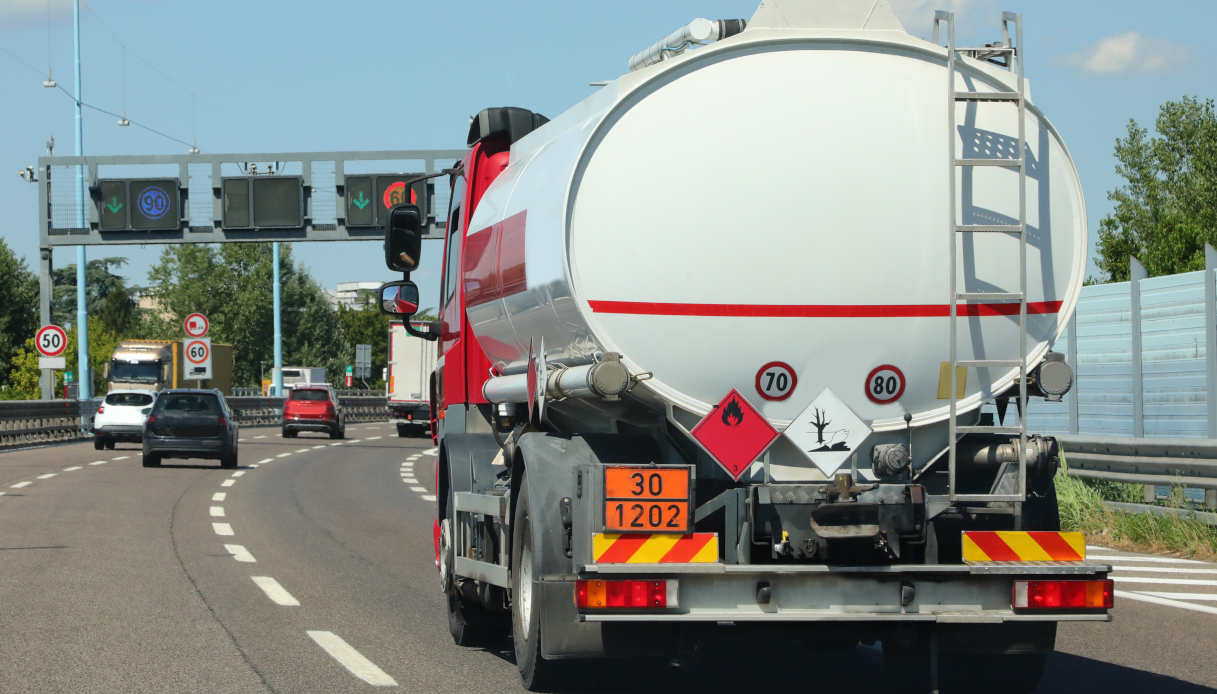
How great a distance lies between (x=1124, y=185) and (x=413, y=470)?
51.6 m

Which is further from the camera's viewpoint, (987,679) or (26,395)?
(26,395)

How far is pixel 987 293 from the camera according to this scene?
22.9ft

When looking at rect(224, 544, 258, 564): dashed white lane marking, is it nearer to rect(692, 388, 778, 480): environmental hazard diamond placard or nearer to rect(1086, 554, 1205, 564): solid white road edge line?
rect(1086, 554, 1205, 564): solid white road edge line

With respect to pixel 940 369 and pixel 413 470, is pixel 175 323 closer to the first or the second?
pixel 413 470

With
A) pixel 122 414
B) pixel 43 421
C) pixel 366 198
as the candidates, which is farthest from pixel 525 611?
pixel 43 421

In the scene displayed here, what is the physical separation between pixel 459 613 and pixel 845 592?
10.9 feet

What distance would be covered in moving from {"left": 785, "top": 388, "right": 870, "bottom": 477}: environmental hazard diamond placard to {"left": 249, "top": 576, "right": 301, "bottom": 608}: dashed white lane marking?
17.2 ft

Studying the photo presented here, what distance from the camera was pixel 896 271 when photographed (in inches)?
272

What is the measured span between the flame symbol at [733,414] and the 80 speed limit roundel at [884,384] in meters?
0.53

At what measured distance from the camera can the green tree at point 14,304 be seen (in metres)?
98.5

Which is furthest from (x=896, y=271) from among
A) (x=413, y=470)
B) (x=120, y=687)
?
(x=413, y=470)

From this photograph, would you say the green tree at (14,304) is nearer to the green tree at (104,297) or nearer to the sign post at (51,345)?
the green tree at (104,297)

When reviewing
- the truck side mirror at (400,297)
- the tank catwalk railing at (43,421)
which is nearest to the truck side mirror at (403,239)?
the truck side mirror at (400,297)

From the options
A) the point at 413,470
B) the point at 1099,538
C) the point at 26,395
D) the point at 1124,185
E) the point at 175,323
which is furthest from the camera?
the point at 175,323
